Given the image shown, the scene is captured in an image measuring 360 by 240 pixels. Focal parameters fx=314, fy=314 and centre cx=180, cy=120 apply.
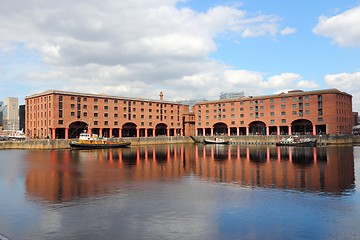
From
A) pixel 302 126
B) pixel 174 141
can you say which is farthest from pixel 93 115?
pixel 302 126

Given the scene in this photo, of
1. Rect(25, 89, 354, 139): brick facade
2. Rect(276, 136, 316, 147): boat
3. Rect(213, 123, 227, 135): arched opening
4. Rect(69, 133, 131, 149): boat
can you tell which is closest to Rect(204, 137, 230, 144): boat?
Rect(25, 89, 354, 139): brick facade

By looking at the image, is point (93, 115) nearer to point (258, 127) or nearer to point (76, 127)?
point (76, 127)

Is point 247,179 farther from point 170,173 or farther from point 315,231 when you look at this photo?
point 315,231

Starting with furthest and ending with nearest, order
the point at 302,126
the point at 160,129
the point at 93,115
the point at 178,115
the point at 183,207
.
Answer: the point at 178,115, the point at 160,129, the point at 302,126, the point at 93,115, the point at 183,207

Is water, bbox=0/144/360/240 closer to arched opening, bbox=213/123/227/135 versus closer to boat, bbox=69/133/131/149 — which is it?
boat, bbox=69/133/131/149

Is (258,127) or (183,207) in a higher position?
(258,127)

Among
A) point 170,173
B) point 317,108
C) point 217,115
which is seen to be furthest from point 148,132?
point 170,173

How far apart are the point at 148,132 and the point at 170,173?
98.2 m

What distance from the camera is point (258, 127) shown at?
5030 inches

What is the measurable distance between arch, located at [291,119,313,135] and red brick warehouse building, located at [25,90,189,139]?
49.6 metres

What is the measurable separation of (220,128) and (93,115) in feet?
190

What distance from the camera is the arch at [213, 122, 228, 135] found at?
5384 inches

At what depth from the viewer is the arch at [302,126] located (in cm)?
11162

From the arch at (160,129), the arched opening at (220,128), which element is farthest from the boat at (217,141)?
the arch at (160,129)
